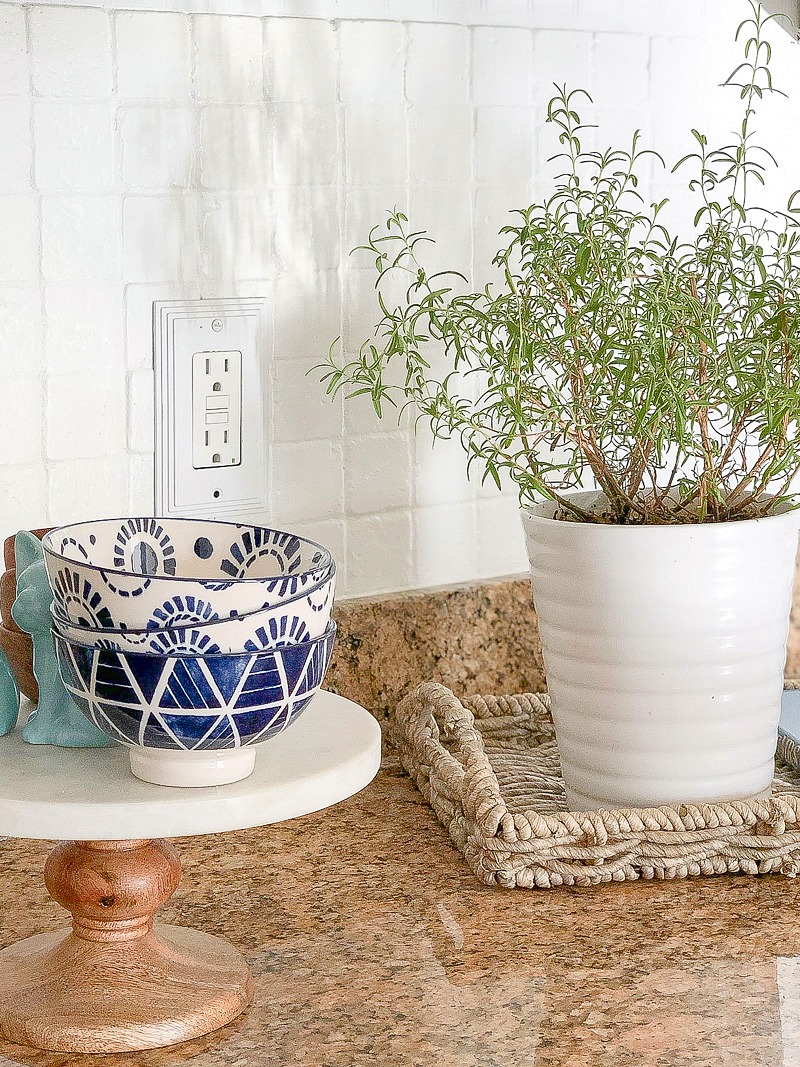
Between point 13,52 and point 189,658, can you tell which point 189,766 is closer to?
point 189,658

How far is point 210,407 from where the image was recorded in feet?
3.21

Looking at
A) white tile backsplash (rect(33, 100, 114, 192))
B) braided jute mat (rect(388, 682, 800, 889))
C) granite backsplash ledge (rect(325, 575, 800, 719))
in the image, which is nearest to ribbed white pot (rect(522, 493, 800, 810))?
braided jute mat (rect(388, 682, 800, 889))

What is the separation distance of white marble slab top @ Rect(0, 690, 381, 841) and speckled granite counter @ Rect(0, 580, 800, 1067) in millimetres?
132

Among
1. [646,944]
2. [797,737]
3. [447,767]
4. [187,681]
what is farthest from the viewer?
[797,737]

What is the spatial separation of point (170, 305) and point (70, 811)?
46 centimetres

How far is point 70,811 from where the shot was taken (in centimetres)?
59

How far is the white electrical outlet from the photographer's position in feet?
3.19

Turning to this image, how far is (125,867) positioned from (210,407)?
0.41 m

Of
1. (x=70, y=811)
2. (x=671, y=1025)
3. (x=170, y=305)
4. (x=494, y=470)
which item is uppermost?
(x=170, y=305)

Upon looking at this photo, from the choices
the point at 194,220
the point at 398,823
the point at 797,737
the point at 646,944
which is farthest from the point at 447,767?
the point at 194,220

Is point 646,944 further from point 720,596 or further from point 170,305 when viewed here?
point 170,305

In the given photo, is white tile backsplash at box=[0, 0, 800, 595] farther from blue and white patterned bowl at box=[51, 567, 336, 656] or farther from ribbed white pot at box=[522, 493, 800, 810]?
blue and white patterned bowl at box=[51, 567, 336, 656]

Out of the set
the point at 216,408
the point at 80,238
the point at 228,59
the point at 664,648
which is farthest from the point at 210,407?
the point at 664,648

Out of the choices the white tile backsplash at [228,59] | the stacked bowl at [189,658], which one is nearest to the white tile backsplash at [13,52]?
the white tile backsplash at [228,59]
